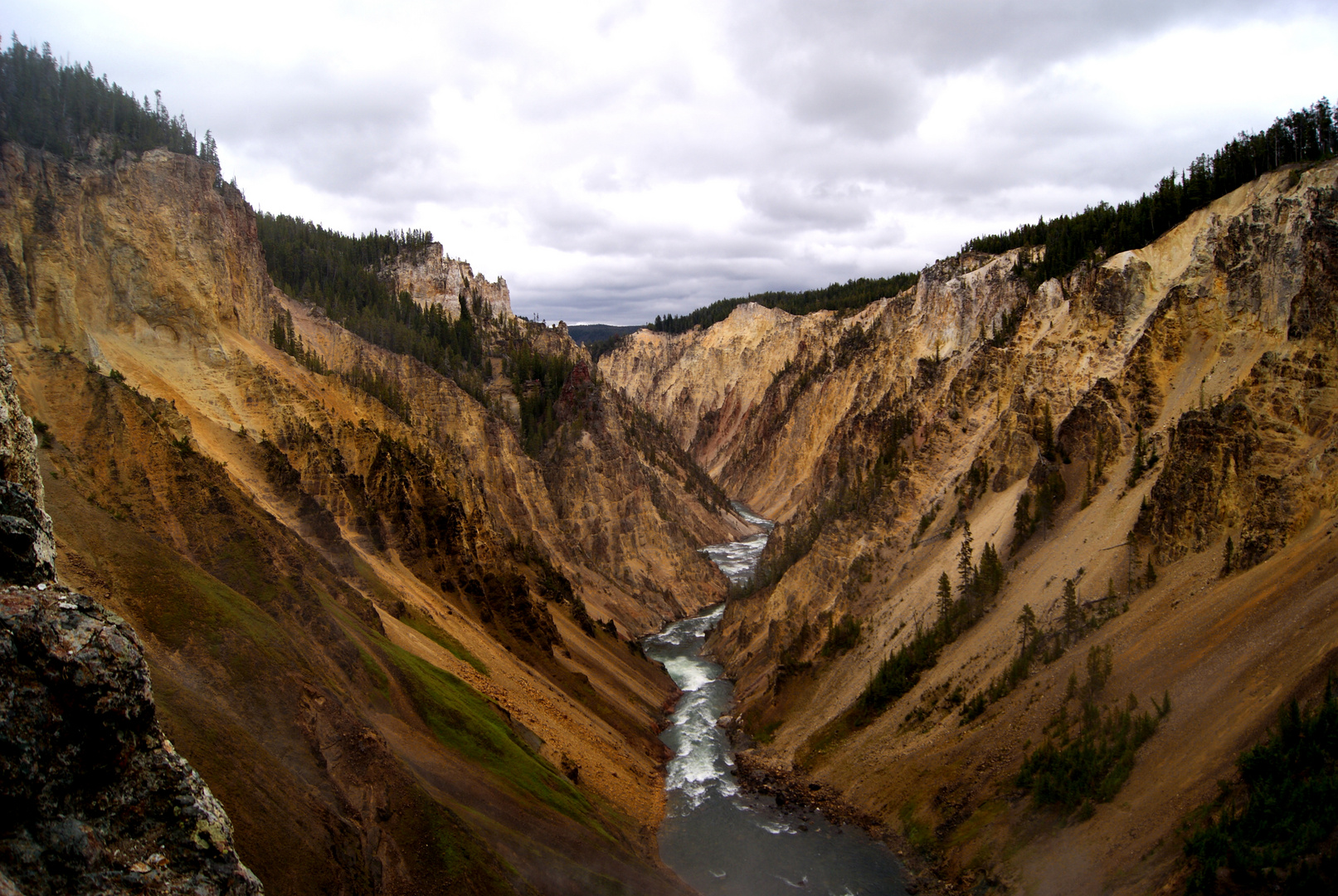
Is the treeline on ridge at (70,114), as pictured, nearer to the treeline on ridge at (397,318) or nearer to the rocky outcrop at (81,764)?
the treeline on ridge at (397,318)

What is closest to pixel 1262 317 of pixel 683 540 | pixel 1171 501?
pixel 1171 501

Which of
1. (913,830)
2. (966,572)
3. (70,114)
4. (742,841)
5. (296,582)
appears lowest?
(742,841)

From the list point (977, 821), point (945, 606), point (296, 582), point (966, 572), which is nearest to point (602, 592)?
point (945, 606)

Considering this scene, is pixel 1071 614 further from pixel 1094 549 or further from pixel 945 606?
pixel 945 606

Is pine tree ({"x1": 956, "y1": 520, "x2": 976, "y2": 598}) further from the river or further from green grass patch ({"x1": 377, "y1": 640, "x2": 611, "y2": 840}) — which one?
green grass patch ({"x1": 377, "y1": 640, "x2": 611, "y2": 840})

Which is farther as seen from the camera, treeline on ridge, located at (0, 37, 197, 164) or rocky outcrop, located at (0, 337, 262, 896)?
treeline on ridge, located at (0, 37, 197, 164)

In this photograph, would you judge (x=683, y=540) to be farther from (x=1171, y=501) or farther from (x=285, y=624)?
(x=285, y=624)

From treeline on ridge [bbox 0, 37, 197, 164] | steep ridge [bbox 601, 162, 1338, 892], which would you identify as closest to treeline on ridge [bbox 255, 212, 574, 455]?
treeline on ridge [bbox 0, 37, 197, 164]
